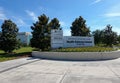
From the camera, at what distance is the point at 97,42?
56.5 metres

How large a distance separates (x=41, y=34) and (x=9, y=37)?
16.2ft

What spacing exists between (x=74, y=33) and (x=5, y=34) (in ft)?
54.9

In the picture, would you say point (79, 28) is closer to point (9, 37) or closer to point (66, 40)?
point (66, 40)

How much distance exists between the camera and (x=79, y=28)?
37781 mm

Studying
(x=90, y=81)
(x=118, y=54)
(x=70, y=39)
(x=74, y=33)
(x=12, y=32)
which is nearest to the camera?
A: (x=90, y=81)

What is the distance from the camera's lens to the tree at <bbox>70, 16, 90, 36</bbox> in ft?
123

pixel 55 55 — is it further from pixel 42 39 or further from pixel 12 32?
pixel 12 32

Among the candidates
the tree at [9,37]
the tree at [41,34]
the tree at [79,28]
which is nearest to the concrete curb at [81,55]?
the tree at [41,34]

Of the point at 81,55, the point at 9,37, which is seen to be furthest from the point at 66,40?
the point at 9,37

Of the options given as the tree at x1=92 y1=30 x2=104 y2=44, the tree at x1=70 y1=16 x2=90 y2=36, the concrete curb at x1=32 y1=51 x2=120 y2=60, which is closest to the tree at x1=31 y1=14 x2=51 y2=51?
the concrete curb at x1=32 y1=51 x2=120 y2=60

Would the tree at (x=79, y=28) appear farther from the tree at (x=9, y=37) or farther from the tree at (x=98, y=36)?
the tree at (x=98, y=36)

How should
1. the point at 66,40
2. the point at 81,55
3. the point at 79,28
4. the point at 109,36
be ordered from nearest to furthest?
the point at 81,55
the point at 66,40
the point at 79,28
the point at 109,36

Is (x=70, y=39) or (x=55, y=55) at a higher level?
(x=70, y=39)

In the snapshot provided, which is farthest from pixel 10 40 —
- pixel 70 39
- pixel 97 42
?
pixel 97 42
